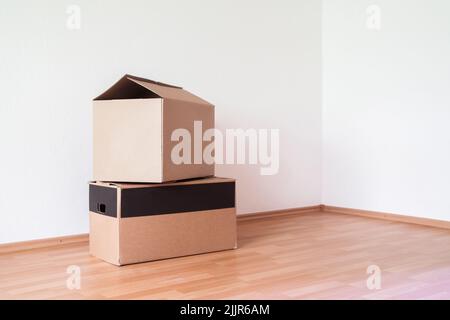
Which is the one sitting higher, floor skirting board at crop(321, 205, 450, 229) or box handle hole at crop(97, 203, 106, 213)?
box handle hole at crop(97, 203, 106, 213)

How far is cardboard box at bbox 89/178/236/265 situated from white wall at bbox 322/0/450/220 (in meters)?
1.33

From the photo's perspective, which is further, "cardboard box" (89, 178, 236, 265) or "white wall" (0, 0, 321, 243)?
"white wall" (0, 0, 321, 243)

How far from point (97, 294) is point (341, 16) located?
265cm

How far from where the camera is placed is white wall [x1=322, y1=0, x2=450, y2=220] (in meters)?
3.11

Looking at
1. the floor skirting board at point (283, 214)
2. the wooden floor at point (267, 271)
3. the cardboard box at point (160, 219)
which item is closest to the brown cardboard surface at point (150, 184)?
the cardboard box at point (160, 219)

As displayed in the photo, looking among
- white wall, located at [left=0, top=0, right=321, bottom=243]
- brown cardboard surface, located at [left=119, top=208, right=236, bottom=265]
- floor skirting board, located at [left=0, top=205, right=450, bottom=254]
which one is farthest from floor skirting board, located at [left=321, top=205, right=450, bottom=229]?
brown cardboard surface, located at [left=119, top=208, right=236, bottom=265]

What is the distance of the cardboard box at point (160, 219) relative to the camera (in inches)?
87.5

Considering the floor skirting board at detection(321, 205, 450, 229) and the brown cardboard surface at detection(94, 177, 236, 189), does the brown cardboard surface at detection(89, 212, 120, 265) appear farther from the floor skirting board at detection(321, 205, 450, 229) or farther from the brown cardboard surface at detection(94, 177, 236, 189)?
the floor skirting board at detection(321, 205, 450, 229)

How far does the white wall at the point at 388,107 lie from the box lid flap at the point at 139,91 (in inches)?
57.0

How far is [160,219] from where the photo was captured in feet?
7.54

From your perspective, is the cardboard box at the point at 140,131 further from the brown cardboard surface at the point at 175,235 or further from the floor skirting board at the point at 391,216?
the floor skirting board at the point at 391,216
